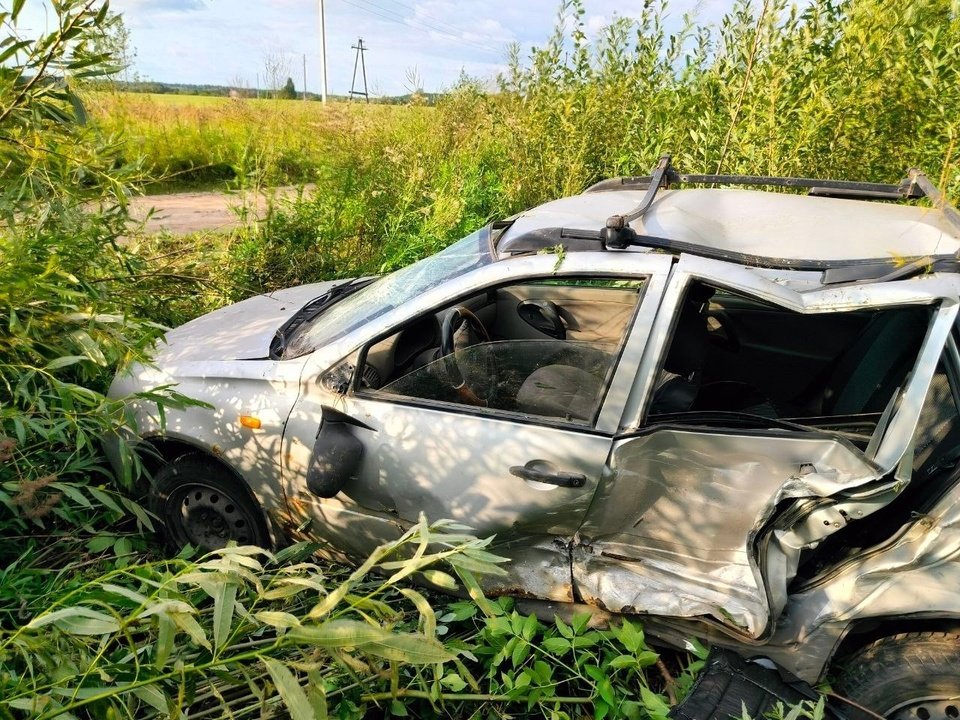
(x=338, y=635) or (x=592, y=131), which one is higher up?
(x=592, y=131)

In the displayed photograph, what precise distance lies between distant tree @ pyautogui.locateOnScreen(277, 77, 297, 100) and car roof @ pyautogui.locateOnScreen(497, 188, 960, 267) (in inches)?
292

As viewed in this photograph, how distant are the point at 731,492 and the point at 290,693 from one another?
5.03 ft

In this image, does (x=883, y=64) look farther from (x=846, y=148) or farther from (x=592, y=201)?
(x=592, y=201)

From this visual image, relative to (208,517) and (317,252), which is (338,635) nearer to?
(208,517)

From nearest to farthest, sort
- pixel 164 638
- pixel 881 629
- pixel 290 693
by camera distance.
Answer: pixel 290 693
pixel 164 638
pixel 881 629

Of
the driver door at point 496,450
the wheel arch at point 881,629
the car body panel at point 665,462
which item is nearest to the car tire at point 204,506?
the car body panel at point 665,462

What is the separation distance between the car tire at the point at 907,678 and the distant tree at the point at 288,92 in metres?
9.17

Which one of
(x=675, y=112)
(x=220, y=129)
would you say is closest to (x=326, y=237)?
(x=675, y=112)

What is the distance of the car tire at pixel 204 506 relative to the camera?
2674mm

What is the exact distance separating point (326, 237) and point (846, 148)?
4.38 metres

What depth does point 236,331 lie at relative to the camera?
9.83ft

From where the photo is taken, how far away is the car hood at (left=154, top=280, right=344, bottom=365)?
2.76 m

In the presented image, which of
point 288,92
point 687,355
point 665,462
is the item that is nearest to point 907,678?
point 665,462

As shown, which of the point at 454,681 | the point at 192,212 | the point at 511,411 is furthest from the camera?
the point at 192,212
